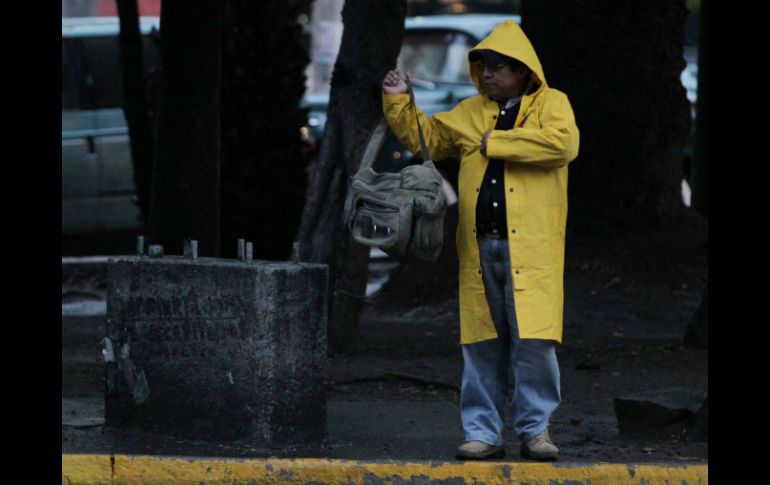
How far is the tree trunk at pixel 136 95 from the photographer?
1119 cm

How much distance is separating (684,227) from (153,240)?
5.36 m

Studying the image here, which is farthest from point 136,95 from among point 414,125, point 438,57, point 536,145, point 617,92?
point 536,145

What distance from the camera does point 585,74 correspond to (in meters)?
11.6

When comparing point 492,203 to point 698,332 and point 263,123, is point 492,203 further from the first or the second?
point 263,123

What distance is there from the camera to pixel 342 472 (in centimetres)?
576

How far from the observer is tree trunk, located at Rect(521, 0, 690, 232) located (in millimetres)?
11508

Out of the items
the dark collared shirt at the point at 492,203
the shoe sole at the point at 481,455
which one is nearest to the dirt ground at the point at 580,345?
the shoe sole at the point at 481,455

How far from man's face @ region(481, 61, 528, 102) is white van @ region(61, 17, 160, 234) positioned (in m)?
8.59

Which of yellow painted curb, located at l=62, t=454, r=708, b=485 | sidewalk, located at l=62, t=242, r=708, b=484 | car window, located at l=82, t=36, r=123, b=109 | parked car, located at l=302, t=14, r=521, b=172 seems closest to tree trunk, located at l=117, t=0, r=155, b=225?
sidewalk, located at l=62, t=242, r=708, b=484

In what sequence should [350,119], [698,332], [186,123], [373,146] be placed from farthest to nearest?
[698,332] < [350,119] < [186,123] < [373,146]

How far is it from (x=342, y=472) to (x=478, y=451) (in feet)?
1.88

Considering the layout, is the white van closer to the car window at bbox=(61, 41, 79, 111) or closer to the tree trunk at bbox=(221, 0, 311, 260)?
the car window at bbox=(61, 41, 79, 111)

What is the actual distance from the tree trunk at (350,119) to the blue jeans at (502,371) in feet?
8.41
